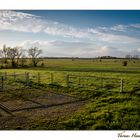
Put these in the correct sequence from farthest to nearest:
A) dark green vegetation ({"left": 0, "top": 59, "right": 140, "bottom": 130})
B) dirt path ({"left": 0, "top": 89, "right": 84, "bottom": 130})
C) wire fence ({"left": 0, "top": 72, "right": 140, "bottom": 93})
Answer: wire fence ({"left": 0, "top": 72, "right": 140, "bottom": 93})
dirt path ({"left": 0, "top": 89, "right": 84, "bottom": 130})
dark green vegetation ({"left": 0, "top": 59, "right": 140, "bottom": 130})

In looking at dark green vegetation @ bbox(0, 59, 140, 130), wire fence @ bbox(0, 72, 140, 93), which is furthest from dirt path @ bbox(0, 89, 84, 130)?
wire fence @ bbox(0, 72, 140, 93)

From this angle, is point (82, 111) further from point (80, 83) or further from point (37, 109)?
point (80, 83)

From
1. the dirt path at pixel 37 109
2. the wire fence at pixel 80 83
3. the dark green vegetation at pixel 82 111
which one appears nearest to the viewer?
the dark green vegetation at pixel 82 111

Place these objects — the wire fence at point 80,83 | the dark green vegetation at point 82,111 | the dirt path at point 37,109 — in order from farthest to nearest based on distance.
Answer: the wire fence at point 80,83
the dirt path at point 37,109
the dark green vegetation at point 82,111

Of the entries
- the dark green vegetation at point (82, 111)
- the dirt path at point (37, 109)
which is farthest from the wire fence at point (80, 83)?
the dirt path at point (37, 109)

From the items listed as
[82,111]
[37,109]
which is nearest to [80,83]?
[37,109]

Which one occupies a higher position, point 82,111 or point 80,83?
point 80,83

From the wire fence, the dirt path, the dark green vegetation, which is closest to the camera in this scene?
the dark green vegetation

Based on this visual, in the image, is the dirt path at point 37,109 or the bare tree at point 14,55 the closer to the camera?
the dirt path at point 37,109

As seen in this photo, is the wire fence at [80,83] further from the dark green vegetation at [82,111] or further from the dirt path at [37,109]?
the dirt path at [37,109]

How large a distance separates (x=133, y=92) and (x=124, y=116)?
532 cm

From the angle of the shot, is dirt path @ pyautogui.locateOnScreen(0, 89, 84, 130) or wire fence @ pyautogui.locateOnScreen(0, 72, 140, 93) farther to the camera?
wire fence @ pyautogui.locateOnScreen(0, 72, 140, 93)

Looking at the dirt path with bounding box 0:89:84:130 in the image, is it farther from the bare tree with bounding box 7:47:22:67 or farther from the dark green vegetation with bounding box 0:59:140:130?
the bare tree with bounding box 7:47:22:67
